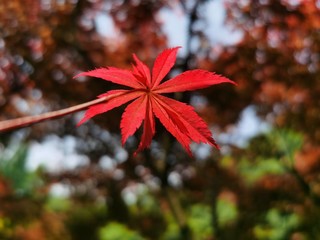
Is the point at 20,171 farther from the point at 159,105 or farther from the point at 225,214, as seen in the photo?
the point at 159,105

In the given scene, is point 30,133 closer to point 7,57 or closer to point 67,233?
point 7,57

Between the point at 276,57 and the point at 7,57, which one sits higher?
the point at 7,57

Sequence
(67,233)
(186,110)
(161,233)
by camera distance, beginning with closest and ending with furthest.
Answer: (186,110), (161,233), (67,233)

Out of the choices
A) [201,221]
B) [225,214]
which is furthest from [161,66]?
[225,214]

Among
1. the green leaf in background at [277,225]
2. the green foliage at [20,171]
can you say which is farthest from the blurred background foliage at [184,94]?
the green foliage at [20,171]

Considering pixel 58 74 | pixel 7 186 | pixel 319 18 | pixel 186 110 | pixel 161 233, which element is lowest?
pixel 186 110

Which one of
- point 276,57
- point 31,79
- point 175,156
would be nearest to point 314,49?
point 276,57

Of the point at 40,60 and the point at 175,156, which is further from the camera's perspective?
the point at 175,156

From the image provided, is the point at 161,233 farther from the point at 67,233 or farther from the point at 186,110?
the point at 186,110

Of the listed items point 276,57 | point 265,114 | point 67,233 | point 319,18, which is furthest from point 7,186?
point 319,18

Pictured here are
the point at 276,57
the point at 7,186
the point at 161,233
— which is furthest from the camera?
the point at 161,233

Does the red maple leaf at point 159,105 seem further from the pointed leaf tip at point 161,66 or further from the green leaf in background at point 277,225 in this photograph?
the green leaf in background at point 277,225
